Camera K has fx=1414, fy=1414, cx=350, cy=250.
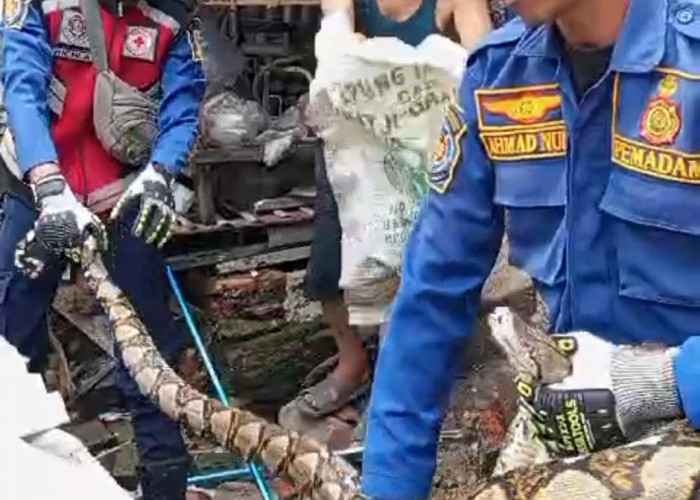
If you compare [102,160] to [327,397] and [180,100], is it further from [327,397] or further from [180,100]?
[327,397]

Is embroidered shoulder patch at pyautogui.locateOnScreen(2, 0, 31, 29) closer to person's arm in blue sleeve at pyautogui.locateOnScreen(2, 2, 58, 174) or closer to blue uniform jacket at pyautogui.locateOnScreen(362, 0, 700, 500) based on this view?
person's arm in blue sleeve at pyautogui.locateOnScreen(2, 2, 58, 174)

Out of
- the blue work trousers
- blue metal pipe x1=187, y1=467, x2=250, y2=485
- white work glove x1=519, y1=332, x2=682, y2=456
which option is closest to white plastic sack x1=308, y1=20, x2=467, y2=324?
the blue work trousers

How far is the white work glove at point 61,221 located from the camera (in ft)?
12.9

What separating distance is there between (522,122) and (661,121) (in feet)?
0.82

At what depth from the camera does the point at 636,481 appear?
186 cm

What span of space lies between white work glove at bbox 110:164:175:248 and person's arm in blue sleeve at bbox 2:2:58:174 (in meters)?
0.25

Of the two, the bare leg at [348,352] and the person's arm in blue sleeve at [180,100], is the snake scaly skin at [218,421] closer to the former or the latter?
the person's arm in blue sleeve at [180,100]

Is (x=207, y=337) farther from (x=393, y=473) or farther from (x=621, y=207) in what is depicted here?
(x=621, y=207)

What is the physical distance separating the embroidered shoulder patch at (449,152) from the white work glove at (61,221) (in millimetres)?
1786

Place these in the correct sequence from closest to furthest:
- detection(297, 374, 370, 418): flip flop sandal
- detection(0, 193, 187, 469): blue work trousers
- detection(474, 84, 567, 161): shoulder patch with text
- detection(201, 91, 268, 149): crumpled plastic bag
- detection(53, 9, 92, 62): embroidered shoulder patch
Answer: detection(474, 84, 567, 161): shoulder patch with text
detection(53, 9, 92, 62): embroidered shoulder patch
detection(0, 193, 187, 469): blue work trousers
detection(297, 374, 370, 418): flip flop sandal
detection(201, 91, 268, 149): crumpled plastic bag

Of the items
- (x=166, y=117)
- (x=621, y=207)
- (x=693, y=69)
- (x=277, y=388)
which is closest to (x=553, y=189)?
(x=621, y=207)

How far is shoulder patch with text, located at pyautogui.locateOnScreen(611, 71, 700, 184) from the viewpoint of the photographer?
2025 mm

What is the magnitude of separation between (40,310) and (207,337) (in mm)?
1464

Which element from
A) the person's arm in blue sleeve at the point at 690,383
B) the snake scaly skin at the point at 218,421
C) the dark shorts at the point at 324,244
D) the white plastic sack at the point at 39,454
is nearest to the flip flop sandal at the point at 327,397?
the dark shorts at the point at 324,244
